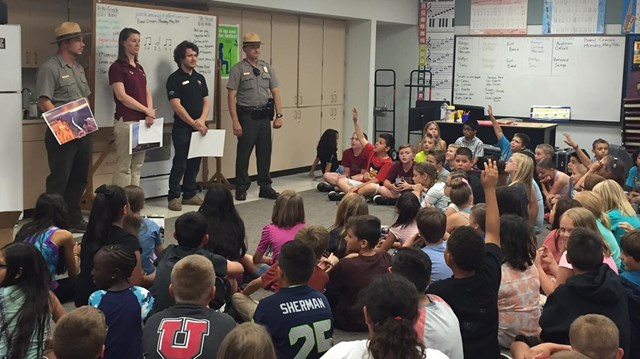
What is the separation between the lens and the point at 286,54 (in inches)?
371

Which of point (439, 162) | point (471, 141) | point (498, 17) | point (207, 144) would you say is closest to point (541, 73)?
point (498, 17)

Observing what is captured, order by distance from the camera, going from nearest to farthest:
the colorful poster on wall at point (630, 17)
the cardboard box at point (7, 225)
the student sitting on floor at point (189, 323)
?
the student sitting on floor at point (189, 323)
the cardboard box at point (7, 225)
the colorful poster on wall at point (630, 17)

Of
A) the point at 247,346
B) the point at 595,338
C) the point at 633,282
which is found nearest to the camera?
the point at 247,346

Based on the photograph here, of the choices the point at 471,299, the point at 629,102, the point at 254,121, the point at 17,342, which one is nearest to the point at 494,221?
the point at 471,299

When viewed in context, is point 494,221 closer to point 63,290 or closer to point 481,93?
point 63,290

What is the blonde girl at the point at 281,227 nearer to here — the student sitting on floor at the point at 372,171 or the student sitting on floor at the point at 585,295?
the student sitting on floor at the point at 585,295

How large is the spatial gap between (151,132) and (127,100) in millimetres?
405

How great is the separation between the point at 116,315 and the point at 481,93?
30.3 ft

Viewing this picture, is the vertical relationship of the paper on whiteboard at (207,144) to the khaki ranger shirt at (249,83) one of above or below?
below

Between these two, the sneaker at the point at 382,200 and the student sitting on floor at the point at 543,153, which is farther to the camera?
the sneaker at the point at 382,200

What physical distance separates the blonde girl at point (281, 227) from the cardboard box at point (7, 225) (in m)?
1.71

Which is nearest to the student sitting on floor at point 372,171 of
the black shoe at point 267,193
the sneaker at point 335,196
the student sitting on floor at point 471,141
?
the sneaker at point 335,196

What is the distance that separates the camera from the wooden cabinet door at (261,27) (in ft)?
28.5

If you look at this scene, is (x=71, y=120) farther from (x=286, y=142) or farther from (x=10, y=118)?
(x=286, y=142)
